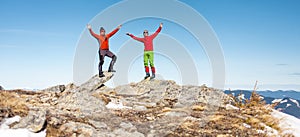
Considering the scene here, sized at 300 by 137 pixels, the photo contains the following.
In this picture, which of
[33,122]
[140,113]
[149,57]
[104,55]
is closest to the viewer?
[33,122]

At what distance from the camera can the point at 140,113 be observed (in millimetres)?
11961

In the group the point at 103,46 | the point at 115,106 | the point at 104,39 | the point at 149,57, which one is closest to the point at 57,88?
the point at 103,46

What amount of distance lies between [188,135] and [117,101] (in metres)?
5.92

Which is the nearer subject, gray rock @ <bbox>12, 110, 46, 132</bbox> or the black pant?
gray rock @ <bbox>12, 110, 46, 132</bbox>

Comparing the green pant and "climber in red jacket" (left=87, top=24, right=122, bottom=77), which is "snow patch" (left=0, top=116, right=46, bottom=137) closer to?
"climber in red jacket" (left=87, top=24, right=122, bottom=77)

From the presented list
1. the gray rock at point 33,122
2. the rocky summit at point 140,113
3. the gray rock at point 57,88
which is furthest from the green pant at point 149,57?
the gray rock at point 33,122

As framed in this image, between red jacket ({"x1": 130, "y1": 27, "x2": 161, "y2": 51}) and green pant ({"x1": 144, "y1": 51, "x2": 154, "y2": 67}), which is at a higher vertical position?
red jacket ({"x1": 130, "y1": 27, "x2": 161, "y2": 51})

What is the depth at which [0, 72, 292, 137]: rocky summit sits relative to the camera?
28.9 feet

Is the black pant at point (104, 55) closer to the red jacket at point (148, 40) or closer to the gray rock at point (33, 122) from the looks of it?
the red jacket at point (148, 40)

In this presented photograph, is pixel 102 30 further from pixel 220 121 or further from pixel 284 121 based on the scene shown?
pixel 284 121

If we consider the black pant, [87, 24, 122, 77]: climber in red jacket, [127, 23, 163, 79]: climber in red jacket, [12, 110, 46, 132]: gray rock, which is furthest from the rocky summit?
[127, 23, 163, 79]: climber in red jacket

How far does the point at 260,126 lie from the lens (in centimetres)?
1116

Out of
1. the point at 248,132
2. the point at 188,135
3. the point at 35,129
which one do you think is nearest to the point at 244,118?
the point at 248,132

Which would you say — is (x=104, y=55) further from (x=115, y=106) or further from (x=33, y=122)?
(x=33, y=122)
